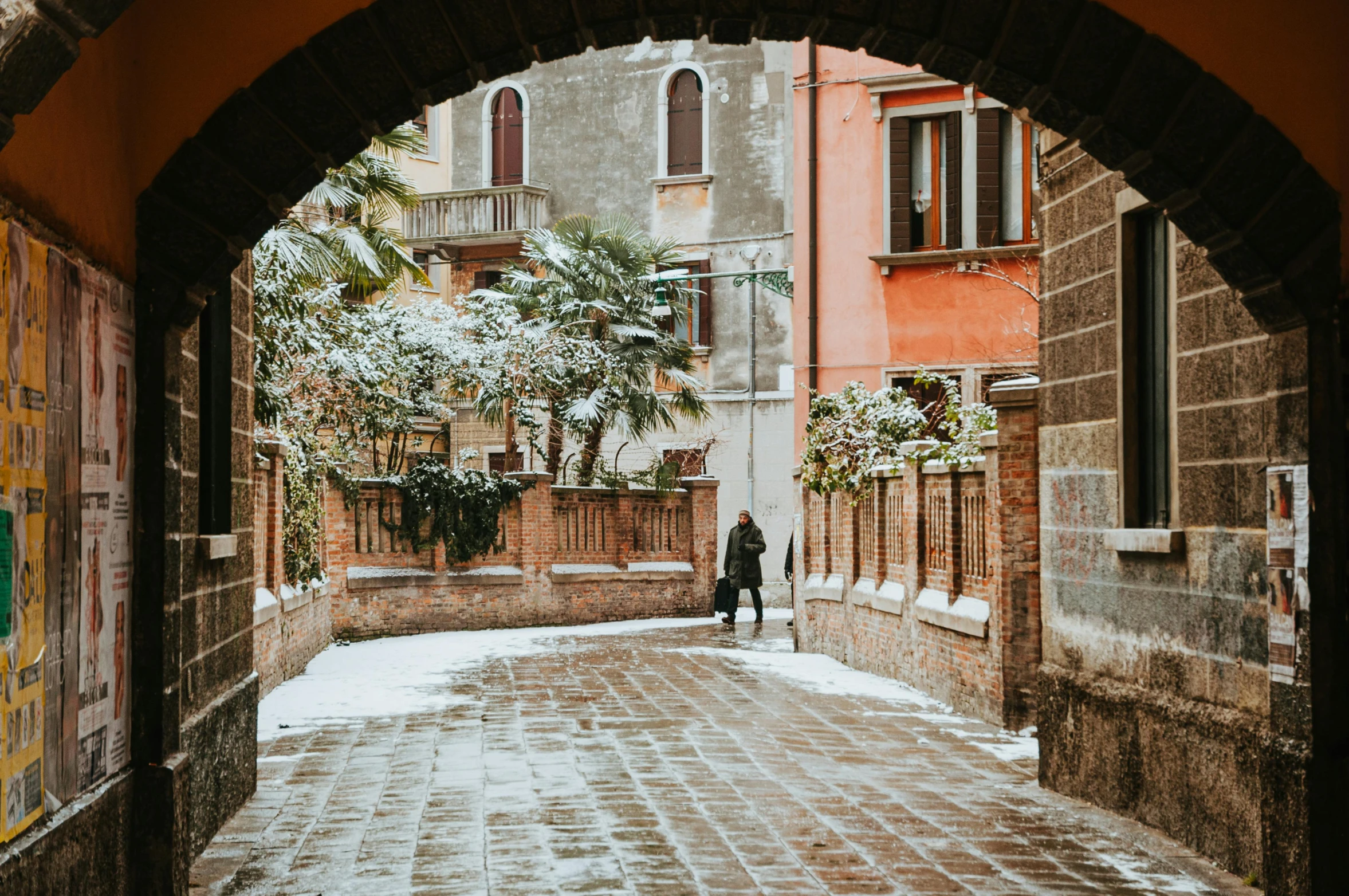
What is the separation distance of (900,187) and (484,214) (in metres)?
13.0

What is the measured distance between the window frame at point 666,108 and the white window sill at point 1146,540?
24.5 meters

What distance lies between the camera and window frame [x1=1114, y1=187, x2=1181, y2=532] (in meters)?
7.96

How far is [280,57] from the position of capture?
6.17 meters

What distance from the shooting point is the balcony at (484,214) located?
1275 inches

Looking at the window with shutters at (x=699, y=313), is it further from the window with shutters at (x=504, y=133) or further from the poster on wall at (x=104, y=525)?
the poster on wall at (x=104, y=525)

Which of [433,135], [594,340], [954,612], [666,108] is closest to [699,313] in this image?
[666,108]

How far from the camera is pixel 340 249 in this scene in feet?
61.1

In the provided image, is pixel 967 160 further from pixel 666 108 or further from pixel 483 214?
pixel 483 214

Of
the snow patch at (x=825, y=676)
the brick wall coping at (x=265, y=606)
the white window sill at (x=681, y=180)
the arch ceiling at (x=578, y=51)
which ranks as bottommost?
the snow patch at (x=825, y=676)

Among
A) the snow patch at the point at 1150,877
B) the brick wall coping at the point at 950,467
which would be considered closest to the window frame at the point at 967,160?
the brick wall coping at the point at 950,467

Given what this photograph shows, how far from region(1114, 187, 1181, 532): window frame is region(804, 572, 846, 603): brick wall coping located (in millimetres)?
9214

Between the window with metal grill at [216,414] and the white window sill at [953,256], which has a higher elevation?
the white window sill at [953,256]

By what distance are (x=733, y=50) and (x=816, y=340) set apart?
1089cm

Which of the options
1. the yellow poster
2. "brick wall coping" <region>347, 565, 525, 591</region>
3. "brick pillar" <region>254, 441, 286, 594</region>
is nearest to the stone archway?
the yellow poster
